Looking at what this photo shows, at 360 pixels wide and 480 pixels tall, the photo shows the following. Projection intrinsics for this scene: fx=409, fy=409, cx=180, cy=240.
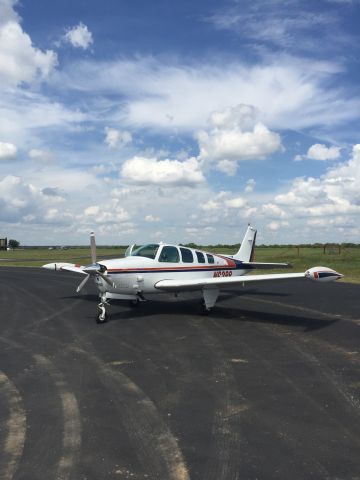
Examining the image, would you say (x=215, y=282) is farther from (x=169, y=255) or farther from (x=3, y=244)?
(x=3, y=244)

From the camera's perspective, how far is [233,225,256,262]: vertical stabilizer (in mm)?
21031

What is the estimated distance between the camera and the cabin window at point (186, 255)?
15.8 meters

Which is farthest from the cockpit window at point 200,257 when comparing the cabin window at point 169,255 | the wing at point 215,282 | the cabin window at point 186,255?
the wing at point 215,282

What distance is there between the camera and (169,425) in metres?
5.57

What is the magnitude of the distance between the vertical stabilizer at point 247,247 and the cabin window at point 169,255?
5.94 meters

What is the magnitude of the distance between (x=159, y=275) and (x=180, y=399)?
8.36 m

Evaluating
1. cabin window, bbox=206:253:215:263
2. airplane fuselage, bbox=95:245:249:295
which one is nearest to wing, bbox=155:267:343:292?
airplane fuselage, bbox=95:245:249:295

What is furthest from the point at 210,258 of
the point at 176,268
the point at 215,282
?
the point at 215,282

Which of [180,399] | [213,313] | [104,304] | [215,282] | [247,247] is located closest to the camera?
[180,399]

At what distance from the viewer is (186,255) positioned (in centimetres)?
1596

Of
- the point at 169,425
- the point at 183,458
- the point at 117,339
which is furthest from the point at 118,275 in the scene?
the point at 183,458

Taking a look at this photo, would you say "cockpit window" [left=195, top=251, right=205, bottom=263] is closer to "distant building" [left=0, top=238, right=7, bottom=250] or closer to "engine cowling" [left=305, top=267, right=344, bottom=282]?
"engine cowling" [left=305, top=267, right=344, bottom=282]

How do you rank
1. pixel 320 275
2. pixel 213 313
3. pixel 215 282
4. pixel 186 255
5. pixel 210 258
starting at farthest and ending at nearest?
pixel 210 258 → pixel 186 255 → pixel 213 313 → pixel 215 282 → pixel 320 275

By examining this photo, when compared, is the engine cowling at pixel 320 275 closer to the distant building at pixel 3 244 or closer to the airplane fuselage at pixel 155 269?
the airplane fuselage at pixel 155 269
